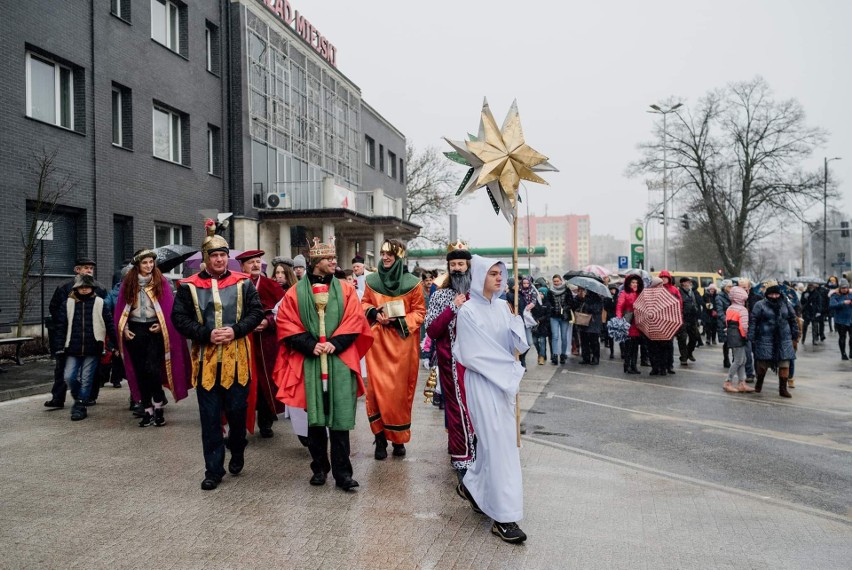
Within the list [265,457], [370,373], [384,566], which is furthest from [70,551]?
[370,373]

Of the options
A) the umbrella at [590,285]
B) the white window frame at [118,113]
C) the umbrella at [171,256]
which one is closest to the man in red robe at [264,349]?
the umbrella at [171,256]

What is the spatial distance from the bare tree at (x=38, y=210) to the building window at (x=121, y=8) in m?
4.83

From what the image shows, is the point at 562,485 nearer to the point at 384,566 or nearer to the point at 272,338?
the point at 384,566

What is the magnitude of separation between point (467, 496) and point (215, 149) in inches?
802

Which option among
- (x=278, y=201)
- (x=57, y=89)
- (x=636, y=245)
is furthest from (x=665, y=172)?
(x=57, y=89)

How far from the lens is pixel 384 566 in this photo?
13.3ft

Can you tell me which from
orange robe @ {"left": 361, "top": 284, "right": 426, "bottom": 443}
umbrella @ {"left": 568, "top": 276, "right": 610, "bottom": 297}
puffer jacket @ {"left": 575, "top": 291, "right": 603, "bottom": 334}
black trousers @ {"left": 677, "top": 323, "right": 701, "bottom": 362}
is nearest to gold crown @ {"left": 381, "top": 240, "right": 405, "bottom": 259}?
orange robe @ {"left": 361, "top": 284, "right": 426, "bottom": 443}

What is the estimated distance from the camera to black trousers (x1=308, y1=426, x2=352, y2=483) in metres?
5.52

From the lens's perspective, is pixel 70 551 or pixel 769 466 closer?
pixel 70 551

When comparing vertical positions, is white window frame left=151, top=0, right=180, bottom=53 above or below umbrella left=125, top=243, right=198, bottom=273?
above

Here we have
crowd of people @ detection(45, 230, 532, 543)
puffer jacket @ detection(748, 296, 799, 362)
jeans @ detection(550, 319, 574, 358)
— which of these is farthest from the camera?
jeans @ detection(550, 319, 574, 358)

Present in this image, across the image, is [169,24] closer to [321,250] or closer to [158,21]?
[158,21]

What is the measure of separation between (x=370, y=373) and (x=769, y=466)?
393cm

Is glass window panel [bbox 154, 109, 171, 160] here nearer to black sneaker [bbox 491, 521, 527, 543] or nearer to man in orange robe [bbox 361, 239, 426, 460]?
man in orange robe [bbox 361, 239, 426, 460]
